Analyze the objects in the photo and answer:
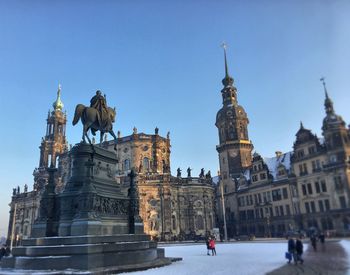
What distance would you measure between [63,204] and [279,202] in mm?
49495

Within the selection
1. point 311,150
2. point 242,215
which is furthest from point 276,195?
point 311,150

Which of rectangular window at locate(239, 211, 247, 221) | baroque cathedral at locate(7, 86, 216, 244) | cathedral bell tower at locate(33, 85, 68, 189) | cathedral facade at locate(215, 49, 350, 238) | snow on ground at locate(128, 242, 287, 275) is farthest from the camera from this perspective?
cathedral bell tower at locate(33, 85, 68, 189)

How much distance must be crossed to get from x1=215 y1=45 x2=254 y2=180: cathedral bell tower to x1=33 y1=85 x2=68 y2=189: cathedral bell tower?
41111 mm

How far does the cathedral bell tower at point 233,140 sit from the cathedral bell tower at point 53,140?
41.1 metres

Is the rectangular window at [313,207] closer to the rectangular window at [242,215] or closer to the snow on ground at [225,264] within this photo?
the rectangular window at [242,215]

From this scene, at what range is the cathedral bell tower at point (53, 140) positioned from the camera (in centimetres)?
8215

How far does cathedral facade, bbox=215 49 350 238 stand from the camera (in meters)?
43.8

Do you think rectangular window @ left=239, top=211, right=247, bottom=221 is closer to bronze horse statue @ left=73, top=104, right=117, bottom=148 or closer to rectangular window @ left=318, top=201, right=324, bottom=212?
rectangular window @ left=318, top=201, right=324, bottom=212

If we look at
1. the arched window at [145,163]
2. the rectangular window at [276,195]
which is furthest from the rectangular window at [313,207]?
the arched window at [145,163]

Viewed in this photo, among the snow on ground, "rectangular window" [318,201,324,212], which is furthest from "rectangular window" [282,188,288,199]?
the snow on ground

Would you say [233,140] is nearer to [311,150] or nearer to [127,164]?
[311,150]

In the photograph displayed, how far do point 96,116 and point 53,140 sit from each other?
74.3 m

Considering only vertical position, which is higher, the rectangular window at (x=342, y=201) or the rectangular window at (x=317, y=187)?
the rectangular window at (x=317, y=187)

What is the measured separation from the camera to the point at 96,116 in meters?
18.0
